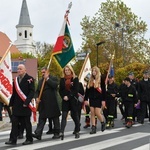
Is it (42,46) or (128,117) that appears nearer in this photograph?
(128,117)

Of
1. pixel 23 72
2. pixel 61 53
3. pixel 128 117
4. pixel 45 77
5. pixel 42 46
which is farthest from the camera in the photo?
pixel 42 46

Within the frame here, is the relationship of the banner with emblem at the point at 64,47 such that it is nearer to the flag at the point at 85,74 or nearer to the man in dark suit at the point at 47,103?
the man in dark suit at the point at 47,103

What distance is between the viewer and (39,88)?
32.1ft

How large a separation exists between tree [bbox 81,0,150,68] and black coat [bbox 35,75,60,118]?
36.5m

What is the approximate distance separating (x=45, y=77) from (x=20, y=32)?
411 feet

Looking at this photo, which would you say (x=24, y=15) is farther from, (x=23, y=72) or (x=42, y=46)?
(x=23, y=72)

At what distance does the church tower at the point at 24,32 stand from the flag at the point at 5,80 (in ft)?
382

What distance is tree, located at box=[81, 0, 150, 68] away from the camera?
4675 cm

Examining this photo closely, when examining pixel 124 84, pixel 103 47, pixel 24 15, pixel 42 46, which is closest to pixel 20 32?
pixel 24 15

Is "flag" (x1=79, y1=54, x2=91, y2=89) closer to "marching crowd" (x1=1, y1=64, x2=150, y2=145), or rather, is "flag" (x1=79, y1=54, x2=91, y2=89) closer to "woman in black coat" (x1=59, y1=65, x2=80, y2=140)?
"marching crowd" (x1=1, y1=64, x2=150, y2=145)

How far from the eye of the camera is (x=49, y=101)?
959 cm

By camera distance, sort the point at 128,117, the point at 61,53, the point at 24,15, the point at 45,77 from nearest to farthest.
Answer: the point at 45,77 < the point at 61,53 < the point at 128,117 < the point at 24,15

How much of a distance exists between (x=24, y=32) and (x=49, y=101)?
409 ft

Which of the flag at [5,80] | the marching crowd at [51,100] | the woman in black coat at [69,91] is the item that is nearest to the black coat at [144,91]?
the marching crowd at [51,100]
